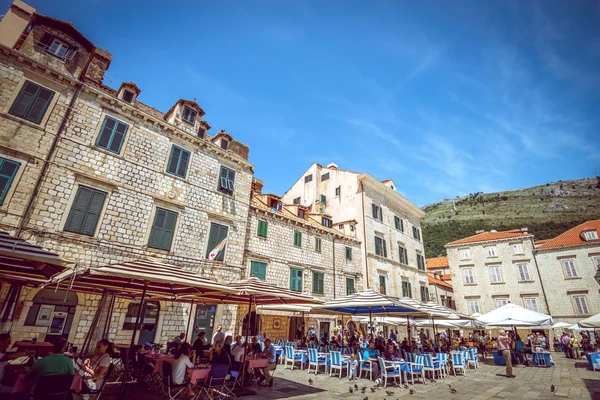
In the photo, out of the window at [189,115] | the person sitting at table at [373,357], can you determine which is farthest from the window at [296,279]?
the window at [189,115]

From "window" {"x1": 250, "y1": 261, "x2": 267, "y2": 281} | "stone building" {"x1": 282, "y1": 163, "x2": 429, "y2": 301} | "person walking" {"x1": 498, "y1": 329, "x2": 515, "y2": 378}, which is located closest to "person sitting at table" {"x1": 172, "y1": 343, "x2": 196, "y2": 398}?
"window" {"x1": 250, "y1": 261, "x2": 267, "y2": 281}

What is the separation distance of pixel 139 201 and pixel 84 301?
428 centimetres

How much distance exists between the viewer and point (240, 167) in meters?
16.8

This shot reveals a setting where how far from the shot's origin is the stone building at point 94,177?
975 centimetres

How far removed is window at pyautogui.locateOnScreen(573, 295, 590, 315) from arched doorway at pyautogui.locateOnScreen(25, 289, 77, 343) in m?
37.8

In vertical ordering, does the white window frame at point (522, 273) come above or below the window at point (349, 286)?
above

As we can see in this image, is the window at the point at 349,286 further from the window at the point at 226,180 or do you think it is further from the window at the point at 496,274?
the window at the point at 496,274

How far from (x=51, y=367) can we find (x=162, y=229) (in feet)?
29.8

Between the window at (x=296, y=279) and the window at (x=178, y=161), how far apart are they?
8.93m

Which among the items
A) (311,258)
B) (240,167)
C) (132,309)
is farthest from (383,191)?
(132,309)

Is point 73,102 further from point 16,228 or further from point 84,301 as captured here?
point 84,301

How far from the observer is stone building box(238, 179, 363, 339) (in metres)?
16.6

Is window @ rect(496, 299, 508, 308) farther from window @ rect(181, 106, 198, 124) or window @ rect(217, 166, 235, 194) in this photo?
window @ rect(181, 106, 198, 124)

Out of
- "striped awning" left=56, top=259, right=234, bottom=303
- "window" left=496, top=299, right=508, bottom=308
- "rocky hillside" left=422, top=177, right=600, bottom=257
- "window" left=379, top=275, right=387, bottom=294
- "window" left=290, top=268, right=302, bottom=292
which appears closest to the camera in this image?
"striped awning" left=56, top=259, right=234, bottom=303
